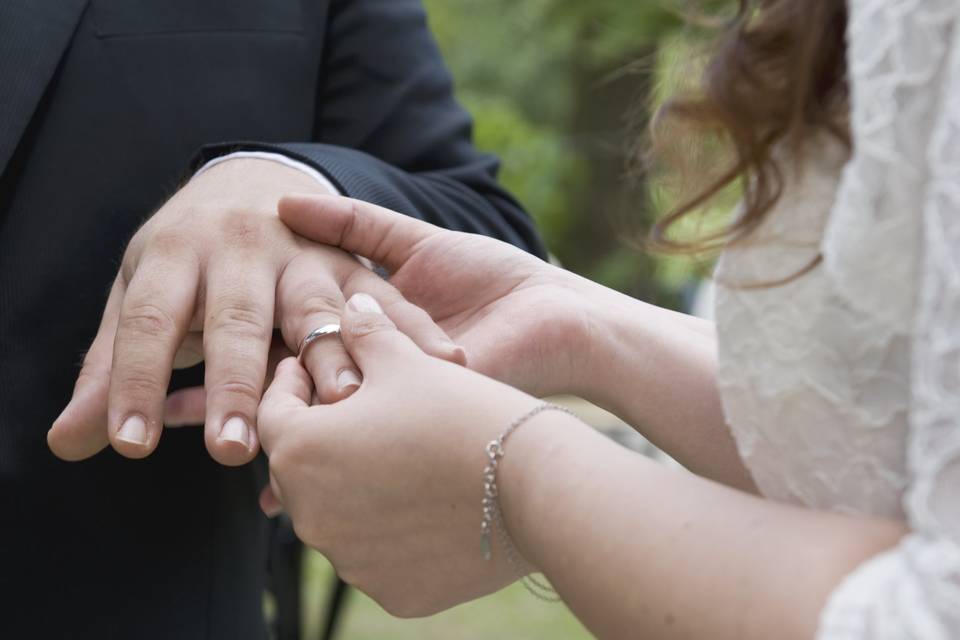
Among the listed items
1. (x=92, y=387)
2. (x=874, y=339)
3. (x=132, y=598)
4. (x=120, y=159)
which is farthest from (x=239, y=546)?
(x=874, y=339)

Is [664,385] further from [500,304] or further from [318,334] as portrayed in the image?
[318,334]

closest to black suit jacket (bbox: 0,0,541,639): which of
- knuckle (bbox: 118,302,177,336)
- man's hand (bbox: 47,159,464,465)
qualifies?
man's hand (bbox: 47,159,464,465)

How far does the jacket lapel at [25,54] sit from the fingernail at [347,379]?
1.62ft

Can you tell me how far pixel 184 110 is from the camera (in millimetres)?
1402

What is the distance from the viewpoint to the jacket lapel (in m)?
1.27

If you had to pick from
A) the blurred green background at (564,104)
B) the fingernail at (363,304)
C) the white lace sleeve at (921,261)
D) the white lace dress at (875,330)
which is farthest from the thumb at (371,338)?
the blurred green background at (564,104)

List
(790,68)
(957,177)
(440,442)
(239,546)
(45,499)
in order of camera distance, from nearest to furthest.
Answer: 1. (957,177)
2. (790,68)
3. (440,442)
4. (45,499)
5. (239,546)

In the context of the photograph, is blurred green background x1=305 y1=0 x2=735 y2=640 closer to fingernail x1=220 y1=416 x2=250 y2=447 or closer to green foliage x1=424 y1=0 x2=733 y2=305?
green foliage x1=424 y1=0 x2=733 y2=305

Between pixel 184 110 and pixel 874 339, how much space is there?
3.20 feet

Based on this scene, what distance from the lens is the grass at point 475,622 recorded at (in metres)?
4.40

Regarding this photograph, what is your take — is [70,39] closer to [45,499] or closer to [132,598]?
[45,499]

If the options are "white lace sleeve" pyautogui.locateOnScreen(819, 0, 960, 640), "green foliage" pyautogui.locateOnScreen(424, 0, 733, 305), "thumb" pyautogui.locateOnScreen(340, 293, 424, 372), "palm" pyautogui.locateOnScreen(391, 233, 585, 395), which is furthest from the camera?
"green foliage" pyautogui.locateOnScreen(424, 0, 733, 305)

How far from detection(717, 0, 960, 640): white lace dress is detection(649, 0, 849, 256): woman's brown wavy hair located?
17 millimetres

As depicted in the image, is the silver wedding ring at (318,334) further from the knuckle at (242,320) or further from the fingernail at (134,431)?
the fingernail at (134,431)
